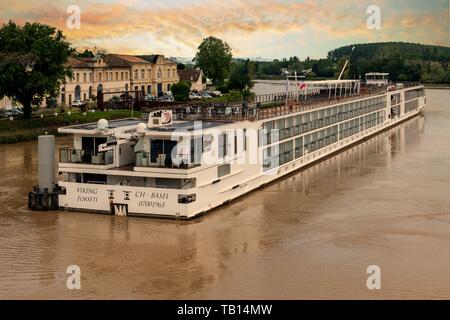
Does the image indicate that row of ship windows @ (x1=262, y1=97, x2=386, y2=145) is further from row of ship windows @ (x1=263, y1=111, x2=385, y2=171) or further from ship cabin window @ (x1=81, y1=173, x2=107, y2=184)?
ship cabin window @ (x1=81, y1=173, x2=107, y2=184)

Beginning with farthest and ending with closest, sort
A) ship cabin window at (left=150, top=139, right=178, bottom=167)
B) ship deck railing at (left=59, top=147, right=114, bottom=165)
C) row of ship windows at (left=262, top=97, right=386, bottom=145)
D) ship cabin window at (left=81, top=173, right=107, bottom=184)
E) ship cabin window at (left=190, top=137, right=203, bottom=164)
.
A: row of ship windows at (left=262, top=97, right=386, bottom=145), ship cabin window at (left=81, top=173, right=107, bottom=184), ship deck railing at (left=59, top=147, right=114, bottom=165), ship cabin window at (left=190, top=137, right=203, bottom=164), ship cabin window at (left=150, top=139, right=178, bottom=167)

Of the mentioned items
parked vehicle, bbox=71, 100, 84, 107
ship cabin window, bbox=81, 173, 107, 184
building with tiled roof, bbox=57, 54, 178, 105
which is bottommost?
ship cabin window, bbox=81, 173, 107, 184

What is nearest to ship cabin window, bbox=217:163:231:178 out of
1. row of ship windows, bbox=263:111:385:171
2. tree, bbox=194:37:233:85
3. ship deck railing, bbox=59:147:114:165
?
ship deck railing, bbox=59:147:114:165

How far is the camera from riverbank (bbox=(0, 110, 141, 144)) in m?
45.0

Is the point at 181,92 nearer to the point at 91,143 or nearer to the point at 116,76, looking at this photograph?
the point at 116,76

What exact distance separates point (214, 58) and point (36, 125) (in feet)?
140

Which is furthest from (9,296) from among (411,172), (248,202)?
(411,172)

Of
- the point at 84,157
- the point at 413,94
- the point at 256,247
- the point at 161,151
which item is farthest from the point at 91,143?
the point at 413,94

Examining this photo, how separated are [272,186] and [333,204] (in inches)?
162

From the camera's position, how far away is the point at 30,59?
46.1 metres

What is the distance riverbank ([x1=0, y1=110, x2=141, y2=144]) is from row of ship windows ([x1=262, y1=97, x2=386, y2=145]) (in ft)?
58.6

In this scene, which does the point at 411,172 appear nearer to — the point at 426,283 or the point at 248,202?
the point at 248,202

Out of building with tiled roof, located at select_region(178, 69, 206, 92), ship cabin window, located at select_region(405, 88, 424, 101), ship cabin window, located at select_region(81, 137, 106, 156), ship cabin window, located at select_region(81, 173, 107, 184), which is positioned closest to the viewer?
ship cabin window, located at select_region(81, 173, 107, 184)

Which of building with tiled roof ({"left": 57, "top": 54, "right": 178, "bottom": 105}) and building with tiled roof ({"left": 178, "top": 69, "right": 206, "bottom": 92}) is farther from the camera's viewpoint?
building with tiled roof ({"left": 178, "top": 69, "right": 206, "bottom": 92})
